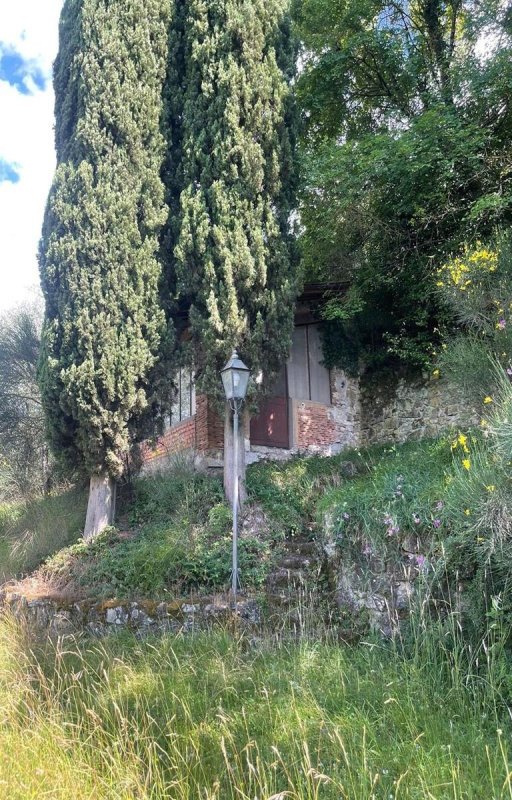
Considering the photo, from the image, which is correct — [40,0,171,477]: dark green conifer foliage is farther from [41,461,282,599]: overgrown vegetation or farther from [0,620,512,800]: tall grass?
[0,620,512,800]: tall grass

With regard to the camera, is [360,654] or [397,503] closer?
[360,654]

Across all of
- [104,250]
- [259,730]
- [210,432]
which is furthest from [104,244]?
[259,730]

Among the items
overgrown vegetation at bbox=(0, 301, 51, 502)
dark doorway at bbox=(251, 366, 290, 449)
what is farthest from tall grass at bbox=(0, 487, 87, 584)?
dark doorway at bbox=(251, 366, 290, 449)

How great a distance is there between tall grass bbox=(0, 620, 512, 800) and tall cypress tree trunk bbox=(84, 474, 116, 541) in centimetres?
350

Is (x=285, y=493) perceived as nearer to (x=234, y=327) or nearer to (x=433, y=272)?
(x=234, y=327)

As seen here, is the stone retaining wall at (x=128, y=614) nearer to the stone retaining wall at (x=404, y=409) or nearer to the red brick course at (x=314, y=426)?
the red brick course at (x=314, y=426)

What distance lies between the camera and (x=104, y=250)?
7.53 metres

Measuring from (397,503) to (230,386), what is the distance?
91.2 inches

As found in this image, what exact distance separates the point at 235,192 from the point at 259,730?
6.69 m

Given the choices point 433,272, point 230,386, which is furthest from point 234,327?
point 433,272

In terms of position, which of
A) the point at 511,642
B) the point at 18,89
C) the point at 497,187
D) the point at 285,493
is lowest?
the point at 511,642

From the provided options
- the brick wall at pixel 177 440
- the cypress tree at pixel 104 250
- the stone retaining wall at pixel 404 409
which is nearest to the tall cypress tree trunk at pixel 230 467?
the cypress tree at pixel 104 250

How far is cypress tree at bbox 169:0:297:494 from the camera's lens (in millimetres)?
7645

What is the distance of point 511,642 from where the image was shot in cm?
352
